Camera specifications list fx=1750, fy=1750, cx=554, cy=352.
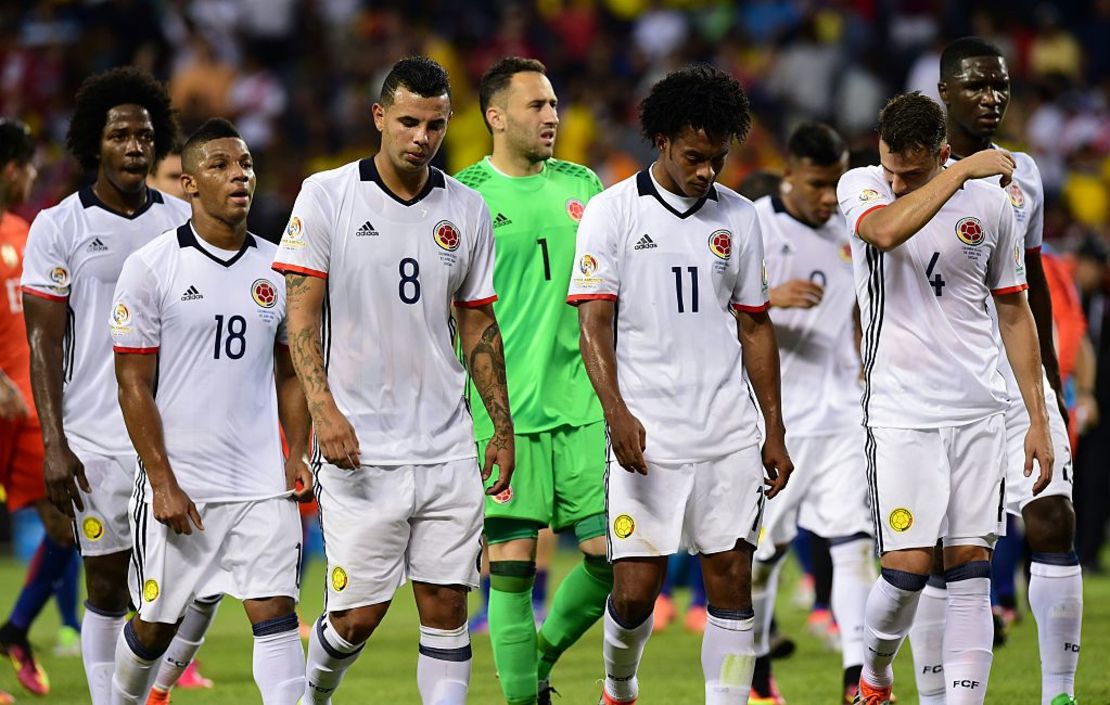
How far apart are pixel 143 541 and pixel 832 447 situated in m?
3.93

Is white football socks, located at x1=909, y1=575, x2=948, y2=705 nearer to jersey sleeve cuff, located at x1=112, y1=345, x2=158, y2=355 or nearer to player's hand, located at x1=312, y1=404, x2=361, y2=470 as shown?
player's hand, located at x1=312, y1=404, x2=361, y2=470

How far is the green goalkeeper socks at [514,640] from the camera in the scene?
710 centimetres

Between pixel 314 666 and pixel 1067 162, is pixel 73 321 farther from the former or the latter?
pixel 1067 162

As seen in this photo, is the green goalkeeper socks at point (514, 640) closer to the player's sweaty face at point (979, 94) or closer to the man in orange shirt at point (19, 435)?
the player's sweaty face at point (979, 94)

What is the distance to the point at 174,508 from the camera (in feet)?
20.6

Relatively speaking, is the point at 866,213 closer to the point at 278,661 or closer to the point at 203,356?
the point at 203,356

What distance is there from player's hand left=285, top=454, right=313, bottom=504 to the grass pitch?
86.3 inches

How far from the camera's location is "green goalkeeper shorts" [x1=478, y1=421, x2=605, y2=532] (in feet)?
23.9

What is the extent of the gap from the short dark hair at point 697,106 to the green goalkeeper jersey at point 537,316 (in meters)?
0.94

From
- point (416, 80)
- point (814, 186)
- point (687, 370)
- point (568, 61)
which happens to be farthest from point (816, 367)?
point (568, 61)

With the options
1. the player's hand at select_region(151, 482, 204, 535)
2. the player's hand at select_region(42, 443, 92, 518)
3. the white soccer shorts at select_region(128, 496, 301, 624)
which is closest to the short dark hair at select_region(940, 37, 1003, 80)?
the white soccer shorts at select_region(128, 496, 301, 624)

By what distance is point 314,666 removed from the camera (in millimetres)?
6371

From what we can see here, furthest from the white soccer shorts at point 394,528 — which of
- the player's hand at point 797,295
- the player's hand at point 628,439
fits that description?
the player's hand at point 797,295

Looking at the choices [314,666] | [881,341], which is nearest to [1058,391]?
[881,341]
